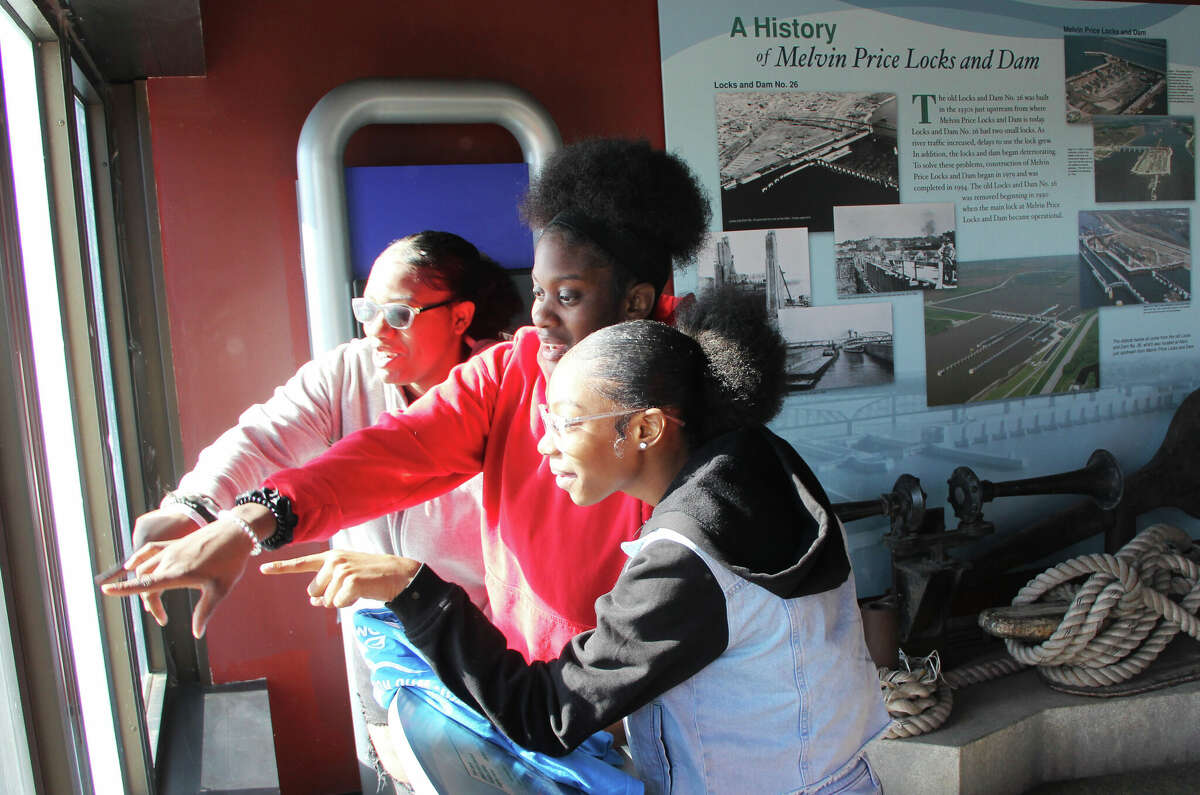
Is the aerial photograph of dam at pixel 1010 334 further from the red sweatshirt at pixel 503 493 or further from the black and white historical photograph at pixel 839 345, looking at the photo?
the red sweatshirt at pixel 503 493

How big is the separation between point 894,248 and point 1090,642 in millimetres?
1725

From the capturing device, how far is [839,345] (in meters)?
3.84

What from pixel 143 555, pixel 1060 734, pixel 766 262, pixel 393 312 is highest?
pixel 766 262

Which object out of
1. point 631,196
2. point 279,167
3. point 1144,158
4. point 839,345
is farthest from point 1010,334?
point 279,167

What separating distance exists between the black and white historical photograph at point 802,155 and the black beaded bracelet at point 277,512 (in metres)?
2.54

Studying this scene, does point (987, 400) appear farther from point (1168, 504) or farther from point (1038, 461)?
point (1168, 504)

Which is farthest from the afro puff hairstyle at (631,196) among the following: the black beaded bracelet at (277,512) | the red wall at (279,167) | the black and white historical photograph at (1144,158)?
the black and white historical photograph at (1144,158)

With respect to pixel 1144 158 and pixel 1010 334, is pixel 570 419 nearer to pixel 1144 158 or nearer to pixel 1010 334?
pixel 1010 334

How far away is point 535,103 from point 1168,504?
3.39 meters

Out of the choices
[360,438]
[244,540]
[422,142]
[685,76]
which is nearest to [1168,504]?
[685,76]

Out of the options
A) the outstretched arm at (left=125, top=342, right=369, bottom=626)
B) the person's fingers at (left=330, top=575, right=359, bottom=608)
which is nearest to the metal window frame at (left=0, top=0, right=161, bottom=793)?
the outstretched arm at (left=125, top=342, right=369, bottom=626)

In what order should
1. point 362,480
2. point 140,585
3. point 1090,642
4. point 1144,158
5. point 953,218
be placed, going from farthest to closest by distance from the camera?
point 1144,158, point 953,218, point 1090,642, point 362,480, point 140,585

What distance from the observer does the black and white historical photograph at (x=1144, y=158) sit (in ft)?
13.7

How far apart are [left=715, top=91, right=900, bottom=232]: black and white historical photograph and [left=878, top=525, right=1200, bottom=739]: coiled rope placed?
5.62ft
